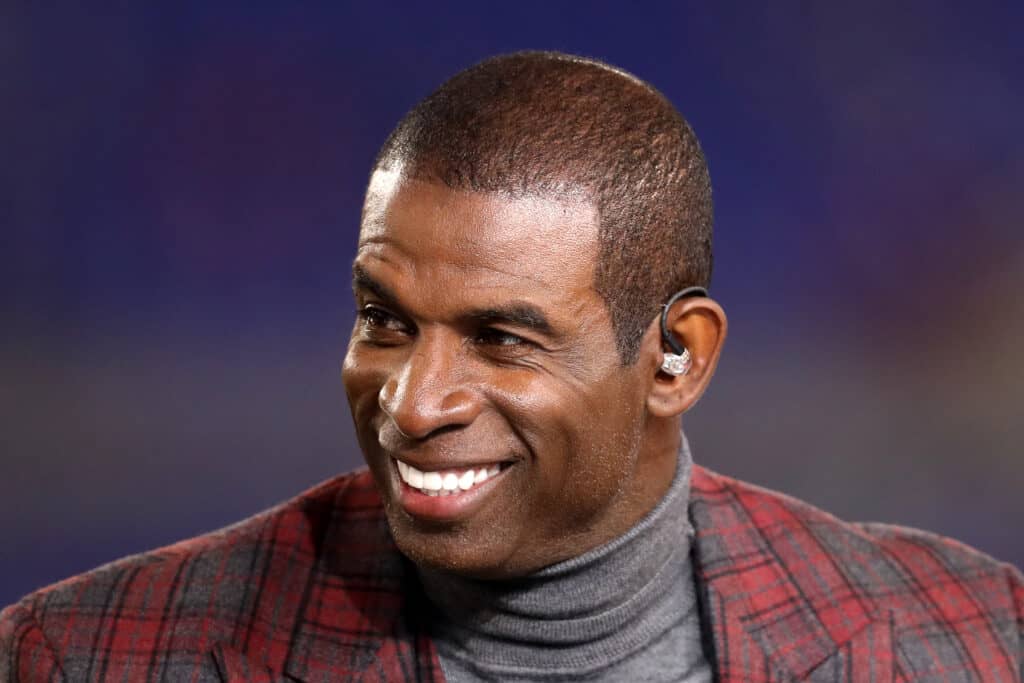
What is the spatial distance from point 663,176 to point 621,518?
609 mm

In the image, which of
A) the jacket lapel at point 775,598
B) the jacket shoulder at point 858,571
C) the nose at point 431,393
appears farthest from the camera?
the jacket shoulder at point 858,571

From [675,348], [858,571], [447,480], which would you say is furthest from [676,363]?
[858,571]

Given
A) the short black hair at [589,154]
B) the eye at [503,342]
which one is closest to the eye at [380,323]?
the eye at [503,342]

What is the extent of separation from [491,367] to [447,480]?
201 mm

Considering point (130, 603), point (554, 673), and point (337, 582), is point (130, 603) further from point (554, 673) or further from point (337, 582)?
point (554, 673)

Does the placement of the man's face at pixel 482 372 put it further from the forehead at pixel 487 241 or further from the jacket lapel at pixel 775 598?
the jacket lapel at pixel 775 598

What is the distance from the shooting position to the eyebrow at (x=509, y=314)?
2688 millimetres

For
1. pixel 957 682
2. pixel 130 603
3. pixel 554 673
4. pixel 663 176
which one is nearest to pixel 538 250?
pixel 663 176

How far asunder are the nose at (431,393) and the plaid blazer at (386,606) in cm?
52

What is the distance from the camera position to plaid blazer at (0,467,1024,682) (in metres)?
2.99

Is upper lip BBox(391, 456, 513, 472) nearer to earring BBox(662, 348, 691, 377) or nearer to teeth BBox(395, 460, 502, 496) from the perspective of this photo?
teeth BBox(395, 460, 502, 496)

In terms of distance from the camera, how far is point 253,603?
121 inches

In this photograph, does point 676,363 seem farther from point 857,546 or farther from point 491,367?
point 857,546

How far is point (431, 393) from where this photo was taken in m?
2.67
